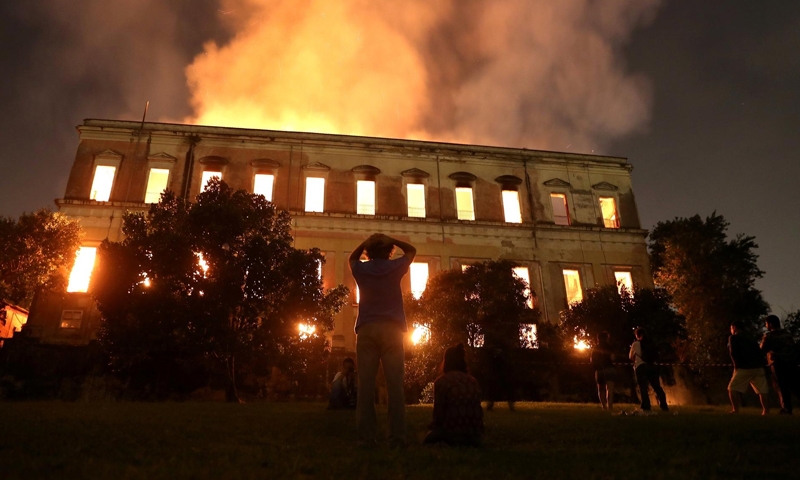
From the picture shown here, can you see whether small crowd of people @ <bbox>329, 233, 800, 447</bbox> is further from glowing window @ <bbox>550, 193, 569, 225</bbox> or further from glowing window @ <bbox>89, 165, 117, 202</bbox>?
glowing window @ <bbox>89, 165, 117, 202</bbox>

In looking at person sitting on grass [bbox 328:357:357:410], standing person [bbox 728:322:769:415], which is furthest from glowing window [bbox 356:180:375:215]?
standing person [bbox 728:322:769:415]

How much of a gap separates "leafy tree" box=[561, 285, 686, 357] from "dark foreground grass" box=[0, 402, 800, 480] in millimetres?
17240

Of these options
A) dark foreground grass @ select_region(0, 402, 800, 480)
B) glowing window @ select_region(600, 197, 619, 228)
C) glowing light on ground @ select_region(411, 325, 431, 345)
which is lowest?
dark foreground grass @ select_region(0, 402, 800, 480)

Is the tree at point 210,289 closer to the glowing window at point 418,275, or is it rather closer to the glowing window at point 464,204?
the glowing window at point 418,275

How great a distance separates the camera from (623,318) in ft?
78.0

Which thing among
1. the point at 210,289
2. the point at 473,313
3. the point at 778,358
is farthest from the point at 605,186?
the point at 210,289

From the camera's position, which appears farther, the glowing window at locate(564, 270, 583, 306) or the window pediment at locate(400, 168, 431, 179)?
the window pediment at locate(400, 168, 431, 179)

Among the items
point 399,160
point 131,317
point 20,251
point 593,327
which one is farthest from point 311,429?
point 399,160

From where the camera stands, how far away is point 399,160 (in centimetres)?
3066

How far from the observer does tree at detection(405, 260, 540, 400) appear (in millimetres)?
15930

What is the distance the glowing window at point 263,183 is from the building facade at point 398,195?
0.06 m

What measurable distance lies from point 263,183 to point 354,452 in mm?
25771

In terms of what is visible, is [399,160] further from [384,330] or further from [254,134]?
[384,330]

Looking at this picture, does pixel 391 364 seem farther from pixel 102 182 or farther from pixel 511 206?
pixel 102 182
